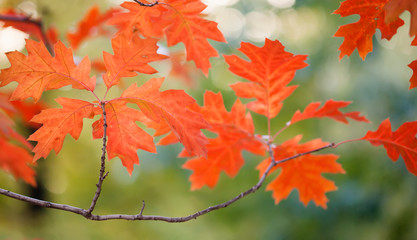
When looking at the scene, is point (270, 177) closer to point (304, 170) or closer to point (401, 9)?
→ point (304, 170)

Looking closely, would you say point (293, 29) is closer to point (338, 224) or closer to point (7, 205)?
point (338, 224)

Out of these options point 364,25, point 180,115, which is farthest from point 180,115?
point 364,25

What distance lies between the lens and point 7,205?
3.43 metres

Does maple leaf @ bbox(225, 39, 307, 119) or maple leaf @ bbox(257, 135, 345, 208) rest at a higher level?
maple leaf @ bbox(225, 39, 307, 119)

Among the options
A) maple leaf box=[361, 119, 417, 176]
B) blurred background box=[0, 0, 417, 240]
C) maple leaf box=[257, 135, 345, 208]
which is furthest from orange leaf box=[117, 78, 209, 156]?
blurred background box=[0, 0, 417, 240]

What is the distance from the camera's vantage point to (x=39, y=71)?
0.84 m

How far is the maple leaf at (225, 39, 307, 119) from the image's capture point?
3.07 ft

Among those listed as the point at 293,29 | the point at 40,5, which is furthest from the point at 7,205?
the point at 293,29

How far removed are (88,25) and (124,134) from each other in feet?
4.82

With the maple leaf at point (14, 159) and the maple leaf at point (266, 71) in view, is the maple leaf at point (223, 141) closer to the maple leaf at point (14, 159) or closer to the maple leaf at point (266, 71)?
the maple leaf at point (266, 71)

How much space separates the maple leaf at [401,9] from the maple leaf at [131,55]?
0.52 m

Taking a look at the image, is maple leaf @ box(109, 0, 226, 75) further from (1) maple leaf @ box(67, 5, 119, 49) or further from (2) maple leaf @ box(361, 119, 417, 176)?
(1) maple leaf @ box(67, 5, 119, 49)

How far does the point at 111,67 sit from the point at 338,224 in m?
2.86

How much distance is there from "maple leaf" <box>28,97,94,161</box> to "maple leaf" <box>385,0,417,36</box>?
75 cm
